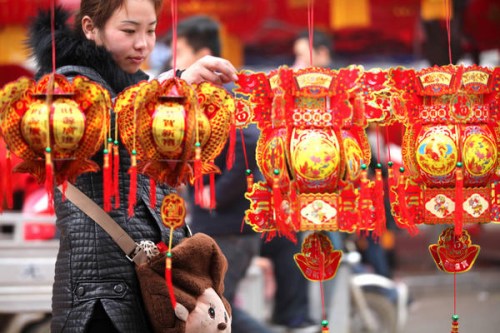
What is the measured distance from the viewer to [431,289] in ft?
37.4

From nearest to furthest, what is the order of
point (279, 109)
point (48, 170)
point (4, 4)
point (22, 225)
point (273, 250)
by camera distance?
point (48, 170), point (279, 109), point (22, 225), point (273, 250), point (4, 4)

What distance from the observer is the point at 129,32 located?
3.35 metres

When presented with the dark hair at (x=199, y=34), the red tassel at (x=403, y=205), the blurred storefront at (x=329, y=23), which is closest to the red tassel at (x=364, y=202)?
the red tassel at (x=403, y=205)

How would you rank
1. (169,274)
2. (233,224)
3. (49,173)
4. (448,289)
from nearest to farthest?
(49,173) → (169,274) → (233,224) → (448,289)

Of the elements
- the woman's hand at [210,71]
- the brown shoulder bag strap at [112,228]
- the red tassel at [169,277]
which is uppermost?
the woman's hand at [210,71]

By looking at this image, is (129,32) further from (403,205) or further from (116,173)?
(403,205)

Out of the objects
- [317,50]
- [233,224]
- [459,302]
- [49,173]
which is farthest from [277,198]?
[459,302]

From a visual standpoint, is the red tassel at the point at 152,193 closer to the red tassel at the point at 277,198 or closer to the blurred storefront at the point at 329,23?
the red tassel at the point at 277,198

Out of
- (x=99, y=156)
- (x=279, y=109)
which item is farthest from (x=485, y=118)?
(x=99, y=156)

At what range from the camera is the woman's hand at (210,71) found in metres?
3.31

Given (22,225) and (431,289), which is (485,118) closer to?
(22,225)

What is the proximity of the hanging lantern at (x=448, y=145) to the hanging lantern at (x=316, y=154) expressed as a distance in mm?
169

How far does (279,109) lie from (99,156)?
0.57 m

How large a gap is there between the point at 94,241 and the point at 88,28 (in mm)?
686
